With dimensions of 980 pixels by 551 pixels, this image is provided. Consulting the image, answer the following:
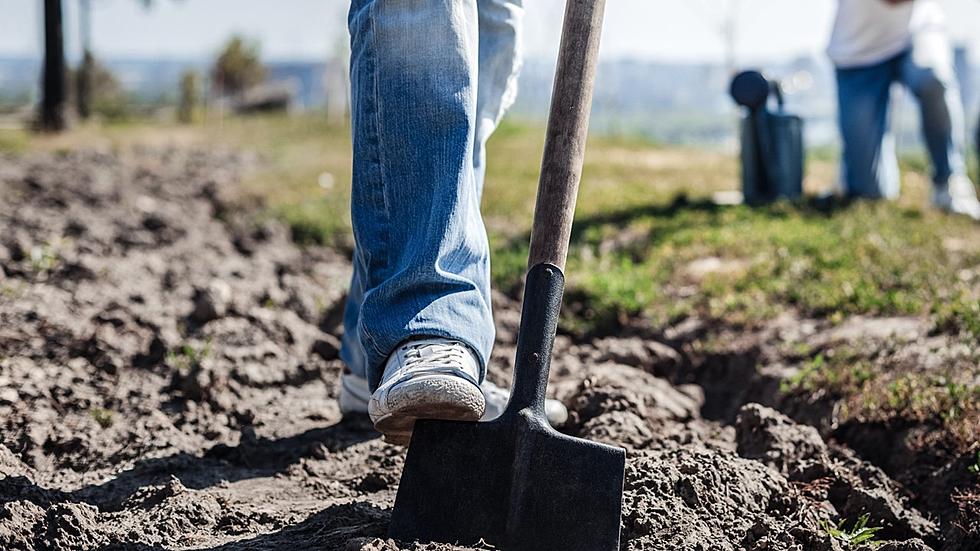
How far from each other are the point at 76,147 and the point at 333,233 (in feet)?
28.3

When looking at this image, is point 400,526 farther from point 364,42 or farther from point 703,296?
point 703,296

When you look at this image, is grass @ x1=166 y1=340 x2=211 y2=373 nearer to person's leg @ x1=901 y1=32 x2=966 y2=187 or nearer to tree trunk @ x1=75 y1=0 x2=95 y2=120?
person's leg @ x1=901 y1=32 x2=966 y2=187

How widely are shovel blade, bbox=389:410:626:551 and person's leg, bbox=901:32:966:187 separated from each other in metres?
5.17

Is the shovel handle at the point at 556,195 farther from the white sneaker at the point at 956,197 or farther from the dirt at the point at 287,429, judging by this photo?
the white sneaker at the point at 956,197

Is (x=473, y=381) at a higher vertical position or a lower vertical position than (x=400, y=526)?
higher

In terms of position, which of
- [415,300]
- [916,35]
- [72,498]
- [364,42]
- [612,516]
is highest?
[916,35]

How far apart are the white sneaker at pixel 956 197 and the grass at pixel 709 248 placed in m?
0.23

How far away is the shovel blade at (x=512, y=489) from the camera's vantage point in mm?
1845

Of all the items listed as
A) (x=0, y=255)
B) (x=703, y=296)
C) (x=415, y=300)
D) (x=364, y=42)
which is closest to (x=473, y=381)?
(x=415, y=300)

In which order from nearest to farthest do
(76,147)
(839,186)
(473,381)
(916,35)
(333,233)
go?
(473,381)
(333,233)
(916,35)
(839,186)
(76,147)

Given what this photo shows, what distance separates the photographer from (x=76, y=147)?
12961 millimetres

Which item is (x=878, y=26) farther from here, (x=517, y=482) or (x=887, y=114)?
(x=517, y=482)

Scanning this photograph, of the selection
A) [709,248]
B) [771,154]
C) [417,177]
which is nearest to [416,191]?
[417,177]

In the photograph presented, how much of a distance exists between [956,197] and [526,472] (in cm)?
514
